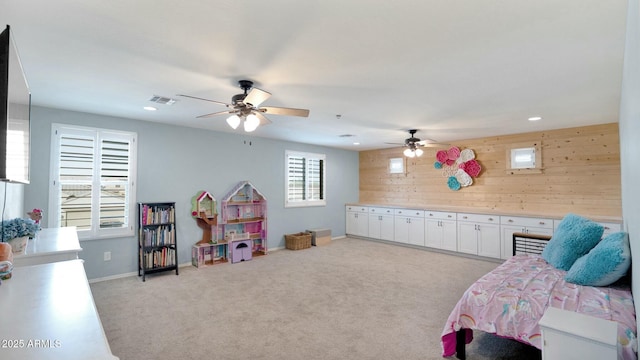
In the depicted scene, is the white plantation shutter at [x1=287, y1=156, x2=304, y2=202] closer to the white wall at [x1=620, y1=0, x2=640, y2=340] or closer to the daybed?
the daybed

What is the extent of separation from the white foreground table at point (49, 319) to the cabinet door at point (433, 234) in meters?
5.81

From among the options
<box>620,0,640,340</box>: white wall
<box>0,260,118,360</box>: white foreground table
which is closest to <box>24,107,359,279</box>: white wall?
<box>0,260,118,360</box>: white foreground table

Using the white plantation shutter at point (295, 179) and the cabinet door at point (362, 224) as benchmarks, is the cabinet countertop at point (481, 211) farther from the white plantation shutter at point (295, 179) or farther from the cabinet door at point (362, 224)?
the white plantation shutter at point (295, 179)

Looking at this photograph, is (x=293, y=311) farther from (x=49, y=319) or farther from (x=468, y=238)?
(x=468, y=238)

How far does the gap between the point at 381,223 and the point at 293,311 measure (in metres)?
4.22

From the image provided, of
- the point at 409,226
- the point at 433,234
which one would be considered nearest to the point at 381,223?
the point at 409,226

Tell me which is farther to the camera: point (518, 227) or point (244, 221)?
point (244, 221)

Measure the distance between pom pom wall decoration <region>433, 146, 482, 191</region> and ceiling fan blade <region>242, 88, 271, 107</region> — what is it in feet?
16.2

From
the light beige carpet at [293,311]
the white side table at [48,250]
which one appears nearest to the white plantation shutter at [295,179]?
the light beige carpet at [293,311]

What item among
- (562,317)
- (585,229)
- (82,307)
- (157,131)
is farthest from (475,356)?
(157,131)

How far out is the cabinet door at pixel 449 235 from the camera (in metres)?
5.86

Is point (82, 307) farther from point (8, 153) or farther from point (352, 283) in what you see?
point (352, 283)

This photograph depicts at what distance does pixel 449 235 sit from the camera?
5.93 metres

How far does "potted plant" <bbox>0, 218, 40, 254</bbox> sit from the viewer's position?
2221 millimetres
